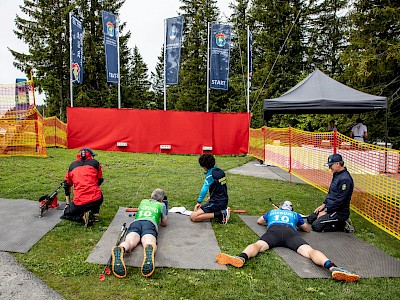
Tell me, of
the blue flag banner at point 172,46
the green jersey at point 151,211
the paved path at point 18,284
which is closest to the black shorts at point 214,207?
the green jersey at point 151,211

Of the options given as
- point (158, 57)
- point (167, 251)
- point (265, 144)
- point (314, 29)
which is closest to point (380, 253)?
point (167, 251)

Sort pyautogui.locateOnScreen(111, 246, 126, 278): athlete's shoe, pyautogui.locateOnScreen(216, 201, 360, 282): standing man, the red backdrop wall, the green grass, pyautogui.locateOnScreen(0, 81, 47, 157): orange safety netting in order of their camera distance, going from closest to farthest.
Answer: the green grass, pyautogui.locateOnScreen(111, 246, 126, 278): athlete's shoe, pyautogui.locateOnScreen(216, 201, 360, 282): standing man, pyautogui.locateOnScreen(0, 81, 47, 157): orange safety netting, the red backdrop wall

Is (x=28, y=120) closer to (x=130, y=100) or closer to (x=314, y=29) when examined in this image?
(x=130, y=100)

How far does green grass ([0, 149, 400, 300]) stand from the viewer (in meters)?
3.24

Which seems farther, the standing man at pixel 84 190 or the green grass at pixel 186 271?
the standing man at pixel 84 190

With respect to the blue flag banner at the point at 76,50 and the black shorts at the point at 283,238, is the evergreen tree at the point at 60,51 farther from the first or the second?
the black shorts at the point at 283,238

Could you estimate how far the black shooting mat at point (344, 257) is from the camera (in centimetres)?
378

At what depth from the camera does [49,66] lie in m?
29.0

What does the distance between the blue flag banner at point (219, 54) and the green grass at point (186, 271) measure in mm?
10963

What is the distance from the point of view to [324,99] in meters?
9.94

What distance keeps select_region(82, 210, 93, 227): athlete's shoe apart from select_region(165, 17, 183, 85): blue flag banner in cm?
1397

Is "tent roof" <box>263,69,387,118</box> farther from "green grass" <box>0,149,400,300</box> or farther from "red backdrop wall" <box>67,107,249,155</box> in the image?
"red backdrop wall" <box>67,107,249,155</box>

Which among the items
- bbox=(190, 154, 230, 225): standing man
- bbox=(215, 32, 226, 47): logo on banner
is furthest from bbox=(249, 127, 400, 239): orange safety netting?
bbox=(215, 32, 226, 47): logo on banner

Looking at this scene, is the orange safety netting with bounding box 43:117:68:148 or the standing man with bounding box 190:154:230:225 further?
the orange safety netting with bounding box 43:117:68:148
